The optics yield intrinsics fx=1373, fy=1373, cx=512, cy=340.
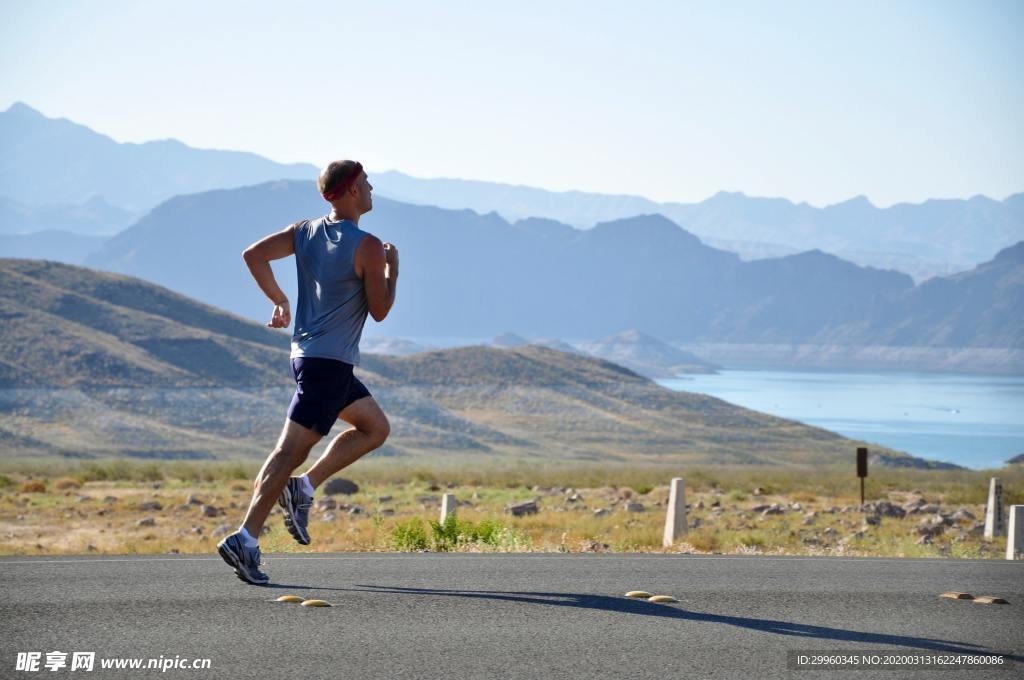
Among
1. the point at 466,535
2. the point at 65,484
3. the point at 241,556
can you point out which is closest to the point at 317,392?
the point at 241,556

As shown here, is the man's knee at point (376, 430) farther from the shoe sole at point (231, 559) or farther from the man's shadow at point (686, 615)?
the shoe sole at point (231, 559)

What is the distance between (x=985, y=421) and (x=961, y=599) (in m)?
178

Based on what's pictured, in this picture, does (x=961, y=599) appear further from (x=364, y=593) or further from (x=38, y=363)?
(x=38, y=363)

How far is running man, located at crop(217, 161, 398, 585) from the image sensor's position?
24.0 ft

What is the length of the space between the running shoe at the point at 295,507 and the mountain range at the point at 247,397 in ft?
229

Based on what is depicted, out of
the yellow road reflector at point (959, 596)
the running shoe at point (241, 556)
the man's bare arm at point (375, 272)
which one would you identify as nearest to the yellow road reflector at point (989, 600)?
the yellow road reflector at point (959, 596)

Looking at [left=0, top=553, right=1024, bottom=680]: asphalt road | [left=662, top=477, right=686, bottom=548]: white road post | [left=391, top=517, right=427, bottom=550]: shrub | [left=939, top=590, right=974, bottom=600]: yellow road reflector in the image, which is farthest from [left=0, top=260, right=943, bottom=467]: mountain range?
[left=939, top=590, right=974, bottom=600]: yellow road reflector

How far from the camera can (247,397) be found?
9538cm

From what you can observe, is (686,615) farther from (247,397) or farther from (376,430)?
(247,397)

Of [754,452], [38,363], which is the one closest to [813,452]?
[754,452]

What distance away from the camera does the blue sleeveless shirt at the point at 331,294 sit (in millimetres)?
7367

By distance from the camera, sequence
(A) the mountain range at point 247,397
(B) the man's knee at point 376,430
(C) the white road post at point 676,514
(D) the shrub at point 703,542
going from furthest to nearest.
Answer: (A) the mountain range at point 247,397 → (D) the shrub at point 703,542 → (C) the white road post at point 676,514 → (B) the man's knee at point 376,430

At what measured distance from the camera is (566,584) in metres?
8.04

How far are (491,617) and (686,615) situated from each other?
3.36ft
